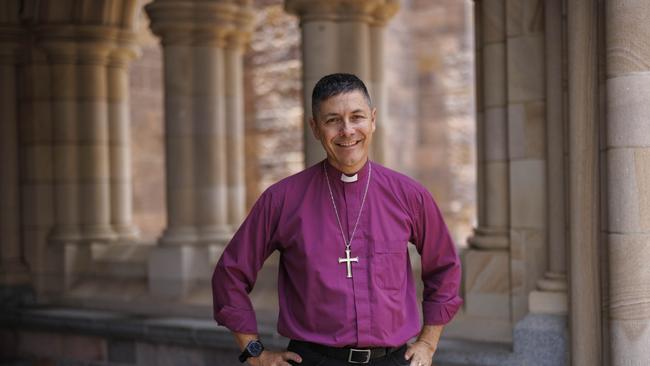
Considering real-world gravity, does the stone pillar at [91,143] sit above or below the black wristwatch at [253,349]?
above

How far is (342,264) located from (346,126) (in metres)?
0.32

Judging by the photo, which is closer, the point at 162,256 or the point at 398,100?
the point at 162,256

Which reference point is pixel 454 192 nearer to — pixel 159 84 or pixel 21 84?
pixel 159 84

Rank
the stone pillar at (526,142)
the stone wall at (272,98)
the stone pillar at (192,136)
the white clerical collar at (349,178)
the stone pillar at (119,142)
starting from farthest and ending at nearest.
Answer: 1. the stone wall at (272,98)
2. the stone pillar at (119,142)
3. the stone pillar at (192,136)
4. the stone pillar at (526,142)
5. the white clerical collar at (349,178)

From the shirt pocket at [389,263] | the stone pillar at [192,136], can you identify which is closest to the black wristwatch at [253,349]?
the shirt pocket at [389,263]

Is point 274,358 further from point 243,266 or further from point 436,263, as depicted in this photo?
point 436,263

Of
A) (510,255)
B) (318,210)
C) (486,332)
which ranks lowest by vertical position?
(486,332)

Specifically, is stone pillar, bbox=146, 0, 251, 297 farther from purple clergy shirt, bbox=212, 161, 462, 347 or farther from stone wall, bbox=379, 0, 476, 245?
stone wall, bbox=379, 0, 476, 245

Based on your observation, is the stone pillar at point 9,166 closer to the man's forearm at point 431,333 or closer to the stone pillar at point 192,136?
the stone pillar at point 192,136

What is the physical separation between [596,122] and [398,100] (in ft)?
22.0

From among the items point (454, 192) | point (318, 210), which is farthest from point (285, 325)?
point (454, 192)

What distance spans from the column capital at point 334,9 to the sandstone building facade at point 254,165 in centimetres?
1

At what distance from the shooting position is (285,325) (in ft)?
7.50

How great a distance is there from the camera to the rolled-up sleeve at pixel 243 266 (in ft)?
7.59
